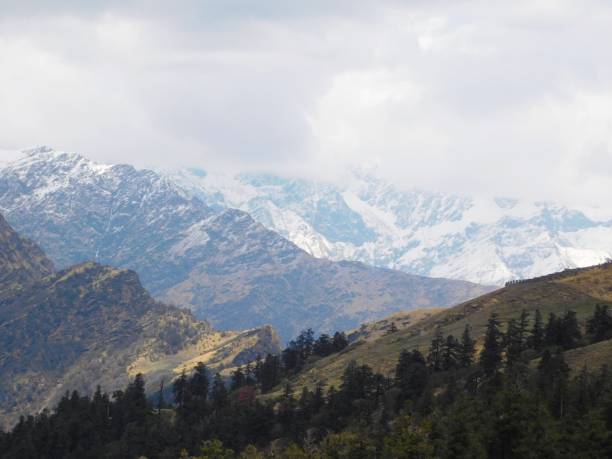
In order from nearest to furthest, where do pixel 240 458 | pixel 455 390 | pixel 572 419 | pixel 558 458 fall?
pixel 558 458 → pixel 572 419 → pixel 240 458 → pixel 455 390

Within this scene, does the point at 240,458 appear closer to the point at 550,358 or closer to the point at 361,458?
the point at 361,458

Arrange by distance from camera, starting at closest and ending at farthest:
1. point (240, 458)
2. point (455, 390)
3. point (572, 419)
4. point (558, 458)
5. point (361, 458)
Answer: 1. point (558, 458)
2. point (572, 419)
3. point (361, 458)
4. point (240, 458)
5. point (455, 390)

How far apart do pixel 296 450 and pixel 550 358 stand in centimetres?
5236

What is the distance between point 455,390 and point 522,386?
61.0 feet

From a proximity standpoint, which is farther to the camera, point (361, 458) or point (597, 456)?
point (361, 458)

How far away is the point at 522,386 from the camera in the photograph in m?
181

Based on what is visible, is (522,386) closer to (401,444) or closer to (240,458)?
(401,444)

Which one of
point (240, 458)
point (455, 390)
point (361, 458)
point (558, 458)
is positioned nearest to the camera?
point (558, 458)

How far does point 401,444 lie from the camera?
500 feet

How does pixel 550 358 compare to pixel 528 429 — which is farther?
pixel 550 358

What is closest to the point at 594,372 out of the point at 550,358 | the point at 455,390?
the point at 550,358

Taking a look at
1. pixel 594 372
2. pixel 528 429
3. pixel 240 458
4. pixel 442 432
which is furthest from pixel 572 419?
pixel 240 458

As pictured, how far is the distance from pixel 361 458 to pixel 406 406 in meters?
35.3

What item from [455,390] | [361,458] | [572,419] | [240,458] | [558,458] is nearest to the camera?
[558,458]
